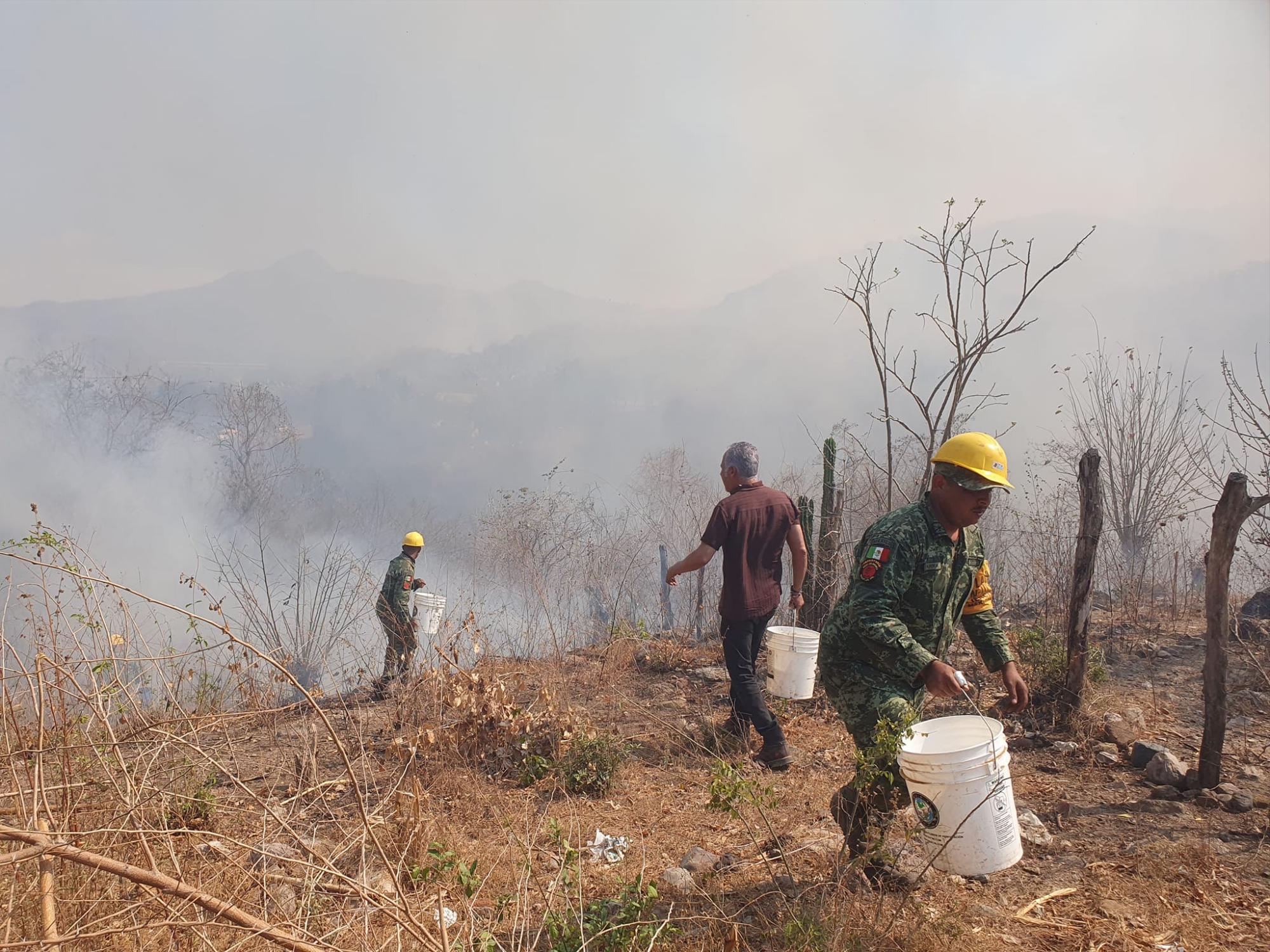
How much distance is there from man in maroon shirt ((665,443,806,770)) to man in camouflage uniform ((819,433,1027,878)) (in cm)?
181

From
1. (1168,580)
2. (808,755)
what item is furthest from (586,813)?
(1168,580)

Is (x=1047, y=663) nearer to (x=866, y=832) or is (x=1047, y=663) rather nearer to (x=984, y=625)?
(x=984, y=625)

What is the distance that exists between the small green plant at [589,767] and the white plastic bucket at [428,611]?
246 cm

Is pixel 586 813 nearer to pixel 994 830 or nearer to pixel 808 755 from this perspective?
pixel 808 755

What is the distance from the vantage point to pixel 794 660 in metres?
5.73

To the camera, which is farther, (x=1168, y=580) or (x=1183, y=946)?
(x=1168, y=580)

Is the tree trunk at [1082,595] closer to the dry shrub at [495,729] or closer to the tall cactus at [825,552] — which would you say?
the tall cactus at [825,552]

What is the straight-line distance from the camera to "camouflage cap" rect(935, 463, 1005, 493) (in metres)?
2.90

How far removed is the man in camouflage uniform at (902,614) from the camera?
2.88 m

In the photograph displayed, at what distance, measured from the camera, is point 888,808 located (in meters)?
2.90

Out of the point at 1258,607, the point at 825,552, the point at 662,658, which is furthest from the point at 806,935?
the point at 1258,607

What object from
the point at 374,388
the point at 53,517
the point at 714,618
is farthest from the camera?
the point at 374,388

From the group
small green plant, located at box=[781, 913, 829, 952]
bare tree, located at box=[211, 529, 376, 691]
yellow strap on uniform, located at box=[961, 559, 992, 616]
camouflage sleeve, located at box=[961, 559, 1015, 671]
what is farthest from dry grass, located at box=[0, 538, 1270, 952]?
yellow strap on uniform, located at box=[961, 559, 992, 616]

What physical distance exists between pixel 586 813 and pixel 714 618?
6691 mm
